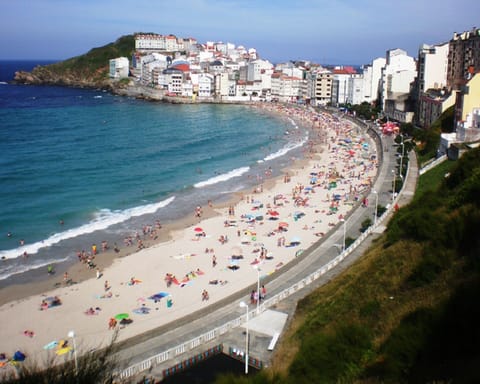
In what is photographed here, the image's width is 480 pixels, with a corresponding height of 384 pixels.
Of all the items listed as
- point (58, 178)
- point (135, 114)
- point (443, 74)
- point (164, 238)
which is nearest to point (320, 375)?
point (164, 238)

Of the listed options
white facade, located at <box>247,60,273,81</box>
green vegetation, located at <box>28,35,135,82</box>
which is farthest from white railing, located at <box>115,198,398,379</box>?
green vegetation, located at <box>28,35,135,82</box>

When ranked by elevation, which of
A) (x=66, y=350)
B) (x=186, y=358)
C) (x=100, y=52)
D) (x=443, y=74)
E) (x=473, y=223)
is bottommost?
(x=66, y=350)

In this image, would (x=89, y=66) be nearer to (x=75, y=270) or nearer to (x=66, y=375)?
(x=75, y=270)

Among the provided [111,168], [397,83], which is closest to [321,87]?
[397,83]

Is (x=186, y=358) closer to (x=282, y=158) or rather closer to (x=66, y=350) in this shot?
(x=66, y=350)

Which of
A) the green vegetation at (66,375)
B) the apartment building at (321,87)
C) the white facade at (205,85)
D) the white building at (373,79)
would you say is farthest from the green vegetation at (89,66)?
the green vegetation at (66,375)

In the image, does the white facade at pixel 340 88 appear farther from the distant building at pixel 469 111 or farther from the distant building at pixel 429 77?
the distant building at pixel 469 111

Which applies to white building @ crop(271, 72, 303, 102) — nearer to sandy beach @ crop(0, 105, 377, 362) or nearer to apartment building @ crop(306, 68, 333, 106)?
apartment building @ crop(306, 68, 333, 106)
